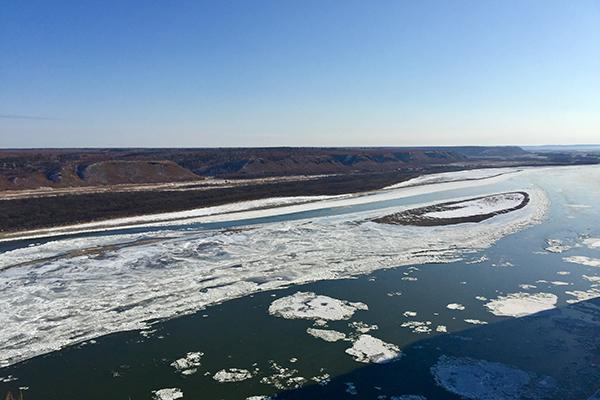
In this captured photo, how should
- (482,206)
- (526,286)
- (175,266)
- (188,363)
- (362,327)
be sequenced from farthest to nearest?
(482,206) < (175,266) < (526,286) < (362,327) < (188,363)

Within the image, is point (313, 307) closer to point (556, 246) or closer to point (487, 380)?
point (487, 380)

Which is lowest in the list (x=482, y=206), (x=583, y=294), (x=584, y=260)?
(x=583, y=294)

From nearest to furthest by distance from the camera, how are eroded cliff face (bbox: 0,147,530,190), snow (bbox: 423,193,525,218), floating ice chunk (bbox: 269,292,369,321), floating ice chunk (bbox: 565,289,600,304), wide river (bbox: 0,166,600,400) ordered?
wide river (bbox: 0,166,600,400) → floating ice chunk (bbox: 269,292,369,321) → floating ice chunk (bbox: 565,289,600,304) → snow (bbox: 423,193,525,218) → eroded cliff face (bbox: 0,147,530,190)

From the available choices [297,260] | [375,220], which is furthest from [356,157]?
[297,260]

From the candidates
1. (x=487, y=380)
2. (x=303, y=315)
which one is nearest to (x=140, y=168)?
(x=303, y=315)

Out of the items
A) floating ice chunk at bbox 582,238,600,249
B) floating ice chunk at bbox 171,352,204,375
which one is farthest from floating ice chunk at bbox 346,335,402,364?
floating ice chunk at bbox 582,238,600,249

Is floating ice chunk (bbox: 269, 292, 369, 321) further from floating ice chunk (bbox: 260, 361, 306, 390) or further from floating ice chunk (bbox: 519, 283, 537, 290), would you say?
floating ice chunk (bbox: 519, 283, 537, 290)
